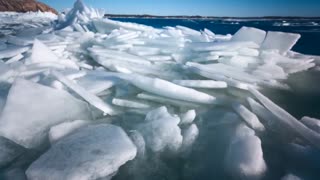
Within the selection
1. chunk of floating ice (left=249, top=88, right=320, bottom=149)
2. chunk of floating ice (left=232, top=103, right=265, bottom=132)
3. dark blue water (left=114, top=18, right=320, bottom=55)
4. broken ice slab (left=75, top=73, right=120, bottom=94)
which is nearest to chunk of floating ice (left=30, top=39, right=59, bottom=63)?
broken ice slab (left=75, top=73, right=120, bottom=94)

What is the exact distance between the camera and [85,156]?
1261 millimetres

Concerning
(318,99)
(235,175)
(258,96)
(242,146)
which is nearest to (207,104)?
(258,96)

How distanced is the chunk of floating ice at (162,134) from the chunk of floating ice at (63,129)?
41cm

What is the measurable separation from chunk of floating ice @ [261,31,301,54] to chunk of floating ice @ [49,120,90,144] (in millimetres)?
2528

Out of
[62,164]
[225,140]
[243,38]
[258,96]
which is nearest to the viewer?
[62,164]

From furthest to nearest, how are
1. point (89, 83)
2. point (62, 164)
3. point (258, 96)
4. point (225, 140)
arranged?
point (89, 83), point (258, 96), point (225, 140), point (62, 164)

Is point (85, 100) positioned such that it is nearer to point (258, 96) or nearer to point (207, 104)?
point (207, 104)

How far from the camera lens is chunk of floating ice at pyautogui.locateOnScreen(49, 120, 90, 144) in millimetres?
1436

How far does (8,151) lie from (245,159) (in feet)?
4.48

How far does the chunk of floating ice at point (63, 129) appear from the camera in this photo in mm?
1436

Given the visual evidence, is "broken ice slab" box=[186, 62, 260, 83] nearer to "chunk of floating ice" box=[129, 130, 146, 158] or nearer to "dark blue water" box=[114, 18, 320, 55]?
"chunk of floating ice" box=[129, 130, 146, 158]

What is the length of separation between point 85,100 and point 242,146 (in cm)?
120

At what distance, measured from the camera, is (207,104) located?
1915mm

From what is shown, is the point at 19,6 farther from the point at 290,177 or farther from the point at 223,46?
the point at 290,177
